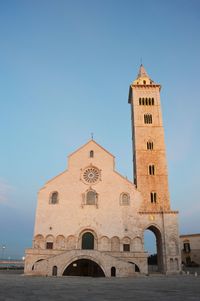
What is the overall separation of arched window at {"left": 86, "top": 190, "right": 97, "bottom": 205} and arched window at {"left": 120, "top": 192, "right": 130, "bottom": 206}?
11.2 ft

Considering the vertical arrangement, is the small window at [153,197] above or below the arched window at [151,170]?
below

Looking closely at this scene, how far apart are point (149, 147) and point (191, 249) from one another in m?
24.0

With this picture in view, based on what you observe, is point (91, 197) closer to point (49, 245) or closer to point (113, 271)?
point (49, 245)

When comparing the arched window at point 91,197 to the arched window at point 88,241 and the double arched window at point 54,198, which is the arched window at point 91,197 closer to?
the arched window at point 88,241

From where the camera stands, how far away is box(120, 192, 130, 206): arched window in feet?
118

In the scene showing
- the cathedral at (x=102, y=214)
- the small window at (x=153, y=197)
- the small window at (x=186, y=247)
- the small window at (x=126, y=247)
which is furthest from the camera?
the small window at (x=186, y=247)

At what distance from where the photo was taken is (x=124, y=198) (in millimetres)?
36219

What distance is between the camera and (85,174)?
37.3 metres

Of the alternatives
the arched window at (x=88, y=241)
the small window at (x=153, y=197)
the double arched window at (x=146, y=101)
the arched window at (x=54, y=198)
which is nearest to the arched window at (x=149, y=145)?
the double arched window at (x=146, y=101)

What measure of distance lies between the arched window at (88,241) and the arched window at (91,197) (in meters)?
3.89

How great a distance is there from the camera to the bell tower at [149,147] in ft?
125

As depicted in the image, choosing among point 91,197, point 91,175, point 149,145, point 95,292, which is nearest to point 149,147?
point 149,145

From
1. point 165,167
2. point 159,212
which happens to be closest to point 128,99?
point 165,167

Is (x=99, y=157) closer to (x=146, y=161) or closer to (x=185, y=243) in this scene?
(x=146, y=161)
